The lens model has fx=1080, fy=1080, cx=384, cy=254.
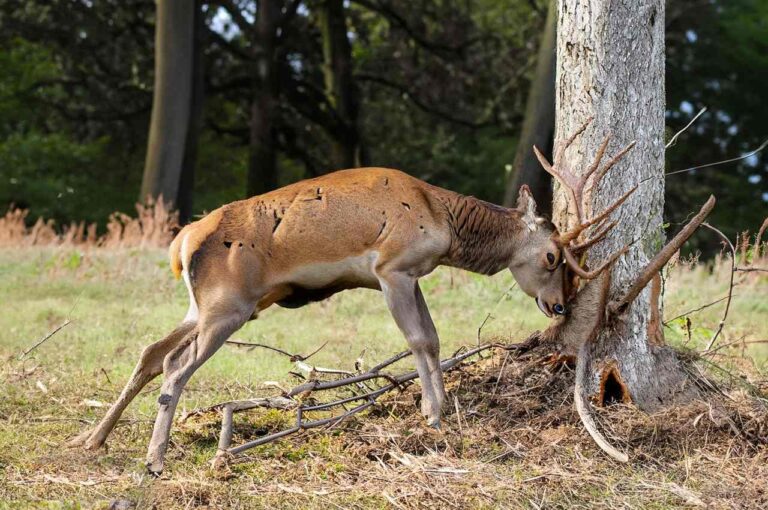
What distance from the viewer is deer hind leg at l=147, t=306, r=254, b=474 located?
6.29m

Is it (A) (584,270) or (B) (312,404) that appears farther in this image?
(B) (312,404)

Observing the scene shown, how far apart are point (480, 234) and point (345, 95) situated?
19.8 m

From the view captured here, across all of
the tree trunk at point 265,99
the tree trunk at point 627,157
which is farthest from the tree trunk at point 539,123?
the tree trunk at point 627,157

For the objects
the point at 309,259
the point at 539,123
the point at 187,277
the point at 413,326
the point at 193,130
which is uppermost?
the point at 539,123

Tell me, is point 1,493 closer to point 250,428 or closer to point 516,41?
point 250,428

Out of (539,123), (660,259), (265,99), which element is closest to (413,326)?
(660,259)

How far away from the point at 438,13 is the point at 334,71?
5.08 m

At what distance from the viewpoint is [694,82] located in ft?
96.6

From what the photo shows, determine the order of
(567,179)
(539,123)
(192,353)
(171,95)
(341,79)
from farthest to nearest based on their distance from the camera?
(341,79) → (171,95) → (539,123) → (567,179) → (192,353)

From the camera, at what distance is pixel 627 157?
6.84m

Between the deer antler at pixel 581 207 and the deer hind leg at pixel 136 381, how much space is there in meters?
2.38

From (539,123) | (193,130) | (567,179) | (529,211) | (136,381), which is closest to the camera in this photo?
(136,381)

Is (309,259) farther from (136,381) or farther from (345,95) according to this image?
(345,95)

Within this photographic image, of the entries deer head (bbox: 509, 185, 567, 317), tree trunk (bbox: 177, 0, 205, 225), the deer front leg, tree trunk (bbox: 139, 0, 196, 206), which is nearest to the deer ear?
deer head (bbox: 509, 185, 567, 317)
